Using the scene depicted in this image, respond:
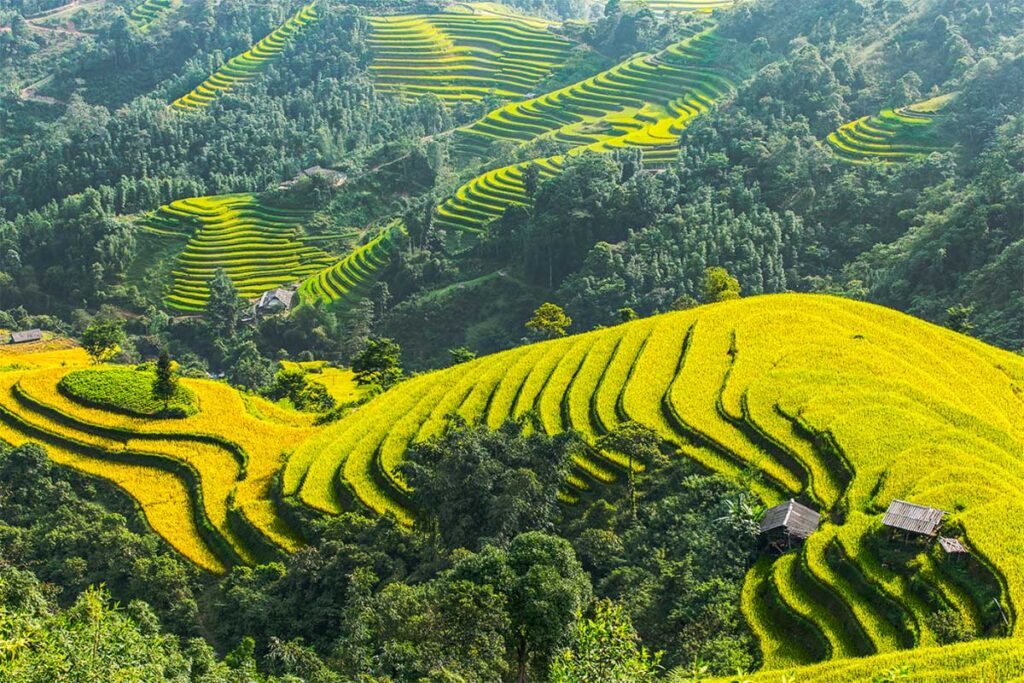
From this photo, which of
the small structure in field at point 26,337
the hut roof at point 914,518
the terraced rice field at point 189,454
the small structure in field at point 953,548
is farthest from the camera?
the small structure in field at point 26,337

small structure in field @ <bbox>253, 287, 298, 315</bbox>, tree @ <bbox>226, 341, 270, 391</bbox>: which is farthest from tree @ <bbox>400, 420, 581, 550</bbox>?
small structure in field @ <bbox>253, 287, 298, 315</bbox>

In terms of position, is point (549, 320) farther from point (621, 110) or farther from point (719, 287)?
point (621, 110)

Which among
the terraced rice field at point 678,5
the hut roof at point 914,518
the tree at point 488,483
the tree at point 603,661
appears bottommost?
the tree at point 488,483

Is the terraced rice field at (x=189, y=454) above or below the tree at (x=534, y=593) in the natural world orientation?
below

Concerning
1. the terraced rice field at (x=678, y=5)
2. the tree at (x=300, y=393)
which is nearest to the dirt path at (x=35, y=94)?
the terraced rice field at (x=678, y=5)

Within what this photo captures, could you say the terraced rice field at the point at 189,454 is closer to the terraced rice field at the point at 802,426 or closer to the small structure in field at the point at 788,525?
the terraced rice field at the point at 802,426

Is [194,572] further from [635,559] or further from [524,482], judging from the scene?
[635,559]

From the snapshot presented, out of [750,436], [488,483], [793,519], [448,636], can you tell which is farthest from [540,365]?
[448,636]
